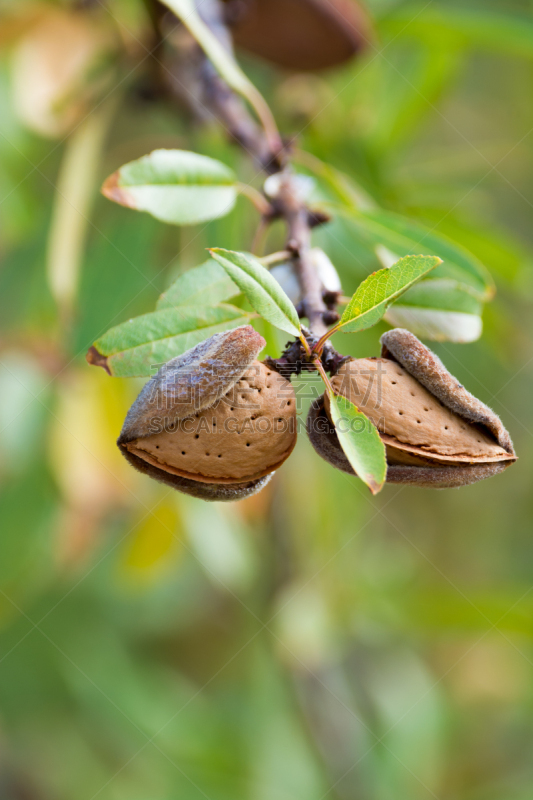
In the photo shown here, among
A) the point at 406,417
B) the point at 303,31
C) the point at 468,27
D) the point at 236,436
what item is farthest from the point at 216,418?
the point at 468,27

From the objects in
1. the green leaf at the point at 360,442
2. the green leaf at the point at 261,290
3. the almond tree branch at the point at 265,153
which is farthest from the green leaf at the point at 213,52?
the green leaf at the point at 360,442

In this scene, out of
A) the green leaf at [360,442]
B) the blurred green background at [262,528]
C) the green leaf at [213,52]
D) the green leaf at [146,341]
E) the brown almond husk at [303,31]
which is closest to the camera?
the green leaf at [360,442]

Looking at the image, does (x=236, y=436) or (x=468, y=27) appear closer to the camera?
(x=236, y=436)

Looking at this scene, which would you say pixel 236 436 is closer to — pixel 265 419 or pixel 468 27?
pixel 265 419

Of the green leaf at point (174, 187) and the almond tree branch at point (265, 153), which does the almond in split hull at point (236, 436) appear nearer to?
the almond tree branch at point (265, 153)

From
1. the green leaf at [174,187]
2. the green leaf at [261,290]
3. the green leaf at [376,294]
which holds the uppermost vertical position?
the green leaf at [174,187]
